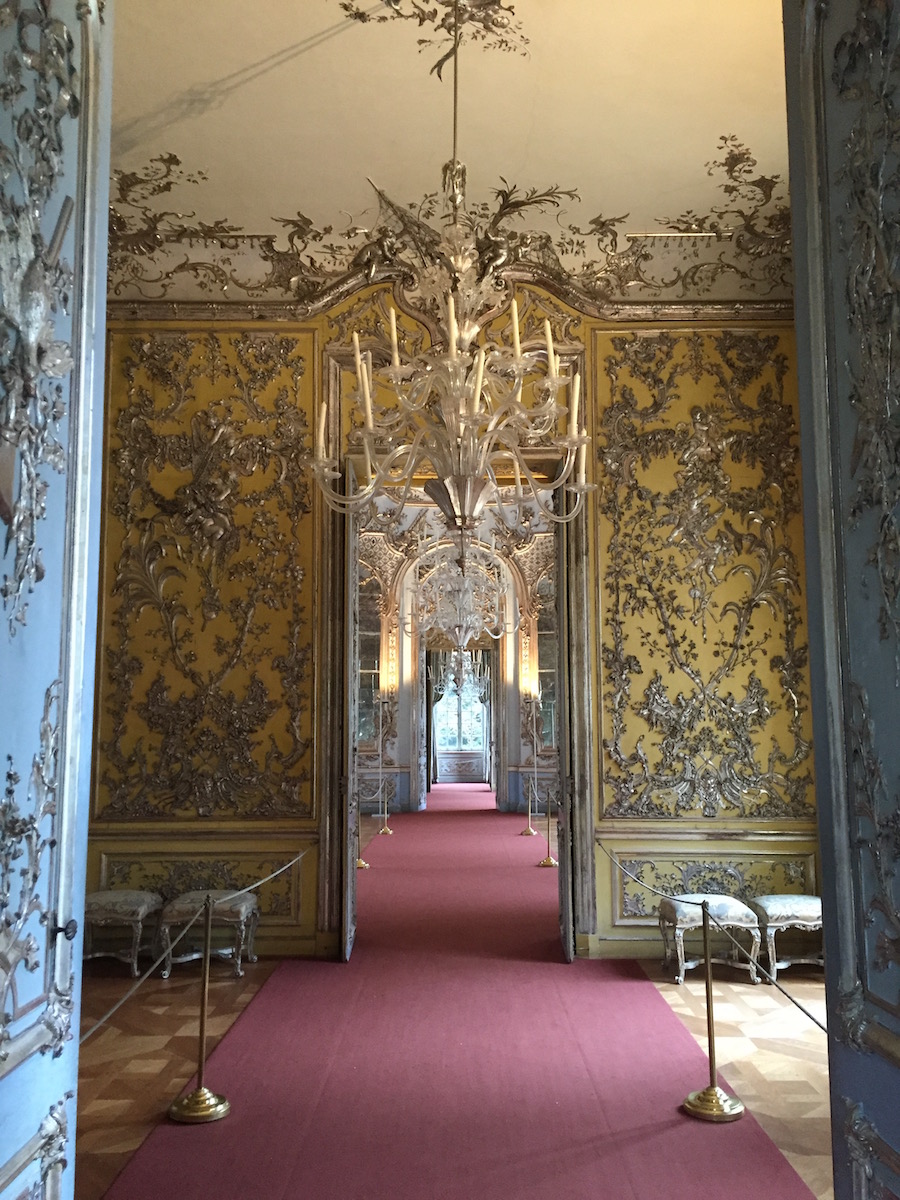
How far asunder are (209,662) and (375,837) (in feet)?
23.4

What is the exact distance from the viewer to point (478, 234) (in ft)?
18.8

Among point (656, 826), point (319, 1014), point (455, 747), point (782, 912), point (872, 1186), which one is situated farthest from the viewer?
point (455, 747)

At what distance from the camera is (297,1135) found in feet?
11.9

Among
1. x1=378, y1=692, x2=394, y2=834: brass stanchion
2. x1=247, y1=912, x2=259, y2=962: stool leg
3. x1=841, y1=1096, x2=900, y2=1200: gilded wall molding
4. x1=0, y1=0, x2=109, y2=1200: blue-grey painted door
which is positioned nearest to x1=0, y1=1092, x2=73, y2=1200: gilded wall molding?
x1=0, y1=0, x2=109, y2=1200: blue-grey painted door

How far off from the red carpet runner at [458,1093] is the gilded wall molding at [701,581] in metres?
1.44

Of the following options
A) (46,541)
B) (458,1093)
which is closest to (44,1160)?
(46,541)

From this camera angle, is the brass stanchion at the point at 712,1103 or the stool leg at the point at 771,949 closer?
the brass stanchion at the point at 712,1103

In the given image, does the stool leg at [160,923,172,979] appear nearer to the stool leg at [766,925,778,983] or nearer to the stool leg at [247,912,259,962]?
the stool leg at [247,912,259,962]

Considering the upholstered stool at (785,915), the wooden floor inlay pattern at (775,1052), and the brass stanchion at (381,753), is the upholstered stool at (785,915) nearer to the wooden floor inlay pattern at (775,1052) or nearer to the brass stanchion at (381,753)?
the wooden floor inlay pattern at (775,1052)

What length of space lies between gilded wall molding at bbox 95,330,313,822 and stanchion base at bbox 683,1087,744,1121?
3.20 meters

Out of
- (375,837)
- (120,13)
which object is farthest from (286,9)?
(375,837)

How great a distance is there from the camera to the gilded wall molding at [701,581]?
627cm

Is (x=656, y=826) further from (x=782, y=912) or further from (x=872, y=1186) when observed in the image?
(x=872, y=1186)

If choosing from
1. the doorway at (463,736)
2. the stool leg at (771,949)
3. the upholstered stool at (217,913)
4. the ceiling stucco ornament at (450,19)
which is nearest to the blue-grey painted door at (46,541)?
the ceiling stucco ornament at (450,19)
